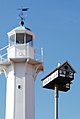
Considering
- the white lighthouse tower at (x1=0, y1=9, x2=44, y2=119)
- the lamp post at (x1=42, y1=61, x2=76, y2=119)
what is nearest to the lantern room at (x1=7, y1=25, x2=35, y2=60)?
the white lighthouse tower at (x1=0, y1=9, x2=44, y2=119)

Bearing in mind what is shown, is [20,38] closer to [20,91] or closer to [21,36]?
[21,36]

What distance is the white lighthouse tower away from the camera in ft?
105

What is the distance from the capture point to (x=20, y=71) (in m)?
32.9

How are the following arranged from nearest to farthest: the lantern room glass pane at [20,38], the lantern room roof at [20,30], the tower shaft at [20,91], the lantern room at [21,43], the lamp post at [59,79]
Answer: the lamp post at [59,79] < the tower shaft at [20,91] < the lantern room at [21,43] < the lantern room roof at [20,30] < the lantern room glass pane at [20,38]

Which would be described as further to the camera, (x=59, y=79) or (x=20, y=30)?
(x=20, y=30)

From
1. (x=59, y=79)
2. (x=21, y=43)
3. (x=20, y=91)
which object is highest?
(x=21, y=43)

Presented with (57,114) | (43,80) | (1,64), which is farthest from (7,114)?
(57,114)

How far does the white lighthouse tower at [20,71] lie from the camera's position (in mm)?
32094

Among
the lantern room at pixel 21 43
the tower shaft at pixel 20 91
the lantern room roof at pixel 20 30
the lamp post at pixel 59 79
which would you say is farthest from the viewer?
the lantern room roof at pixel 20 30

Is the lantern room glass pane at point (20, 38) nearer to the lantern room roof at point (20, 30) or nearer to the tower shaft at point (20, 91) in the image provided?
the lantern room roof at point (20, 30)

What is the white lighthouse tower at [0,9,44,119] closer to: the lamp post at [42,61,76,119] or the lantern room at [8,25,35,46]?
the lantern room at [8,25,35,46]

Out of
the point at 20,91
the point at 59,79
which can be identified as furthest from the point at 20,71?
the point at 59,79

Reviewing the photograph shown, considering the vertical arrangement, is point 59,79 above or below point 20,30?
below

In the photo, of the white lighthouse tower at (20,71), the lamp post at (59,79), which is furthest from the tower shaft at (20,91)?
the lamp post at (59,79)
